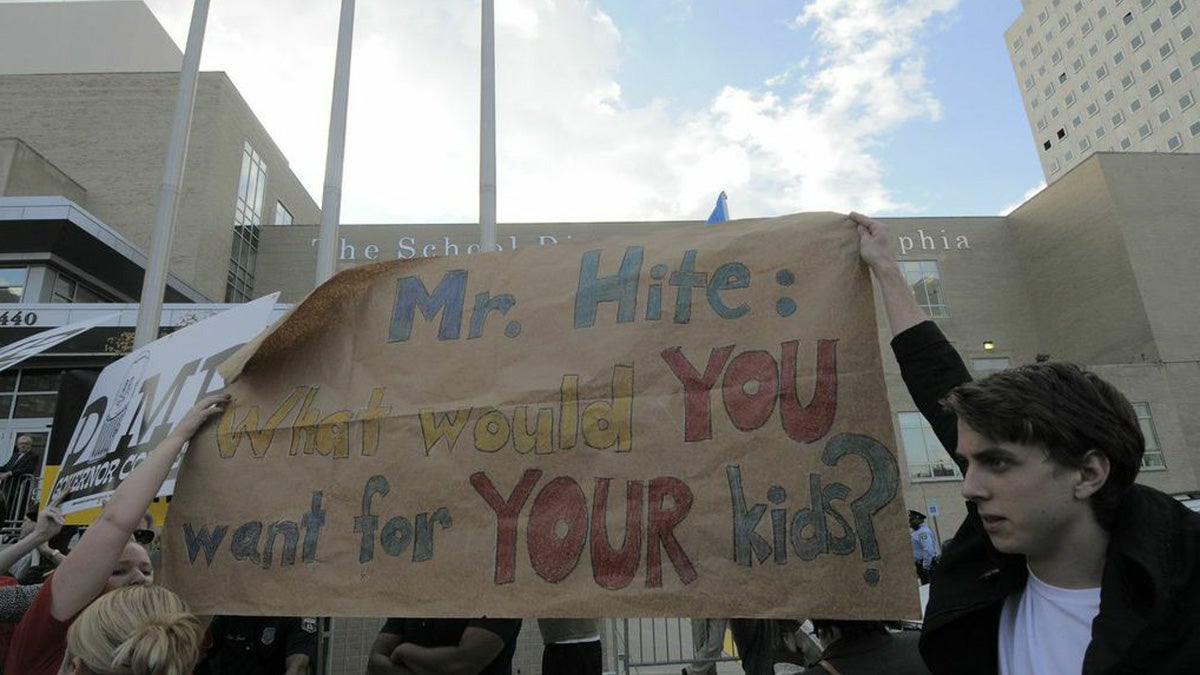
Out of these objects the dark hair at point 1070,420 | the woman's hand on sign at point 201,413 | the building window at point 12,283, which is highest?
the building window at point 12,283

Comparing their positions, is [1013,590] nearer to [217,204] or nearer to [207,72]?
[217,204]

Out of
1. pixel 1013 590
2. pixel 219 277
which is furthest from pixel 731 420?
pixel 219 277

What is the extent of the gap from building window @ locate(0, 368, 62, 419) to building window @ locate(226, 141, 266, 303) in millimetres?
13433

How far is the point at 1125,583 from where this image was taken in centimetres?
153

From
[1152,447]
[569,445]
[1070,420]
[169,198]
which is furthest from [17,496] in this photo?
[1152,447]

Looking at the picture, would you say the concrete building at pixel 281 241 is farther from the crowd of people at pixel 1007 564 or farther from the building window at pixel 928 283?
the crowd of people at pixel 1007 564

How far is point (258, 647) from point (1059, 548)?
3530 mm

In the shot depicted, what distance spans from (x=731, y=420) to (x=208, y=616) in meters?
2.31

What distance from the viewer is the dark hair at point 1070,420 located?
1.65 metres

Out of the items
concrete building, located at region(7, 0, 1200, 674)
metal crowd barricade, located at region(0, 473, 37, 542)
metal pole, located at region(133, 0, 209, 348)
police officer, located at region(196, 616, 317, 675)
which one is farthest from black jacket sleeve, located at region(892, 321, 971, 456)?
concrete building, located at region(7, 0, 1200, 674)

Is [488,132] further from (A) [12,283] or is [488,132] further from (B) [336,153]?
(A) [12,283]

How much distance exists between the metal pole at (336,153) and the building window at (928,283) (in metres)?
36.2

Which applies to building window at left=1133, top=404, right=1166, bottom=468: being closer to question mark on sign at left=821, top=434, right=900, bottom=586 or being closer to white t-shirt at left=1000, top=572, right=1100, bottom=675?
question mark on sign at left=821, top=434, right=900, bottom=586

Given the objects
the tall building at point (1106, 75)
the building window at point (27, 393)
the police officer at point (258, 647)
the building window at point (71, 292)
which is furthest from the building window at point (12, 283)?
the tall building at point (1106, 75)
